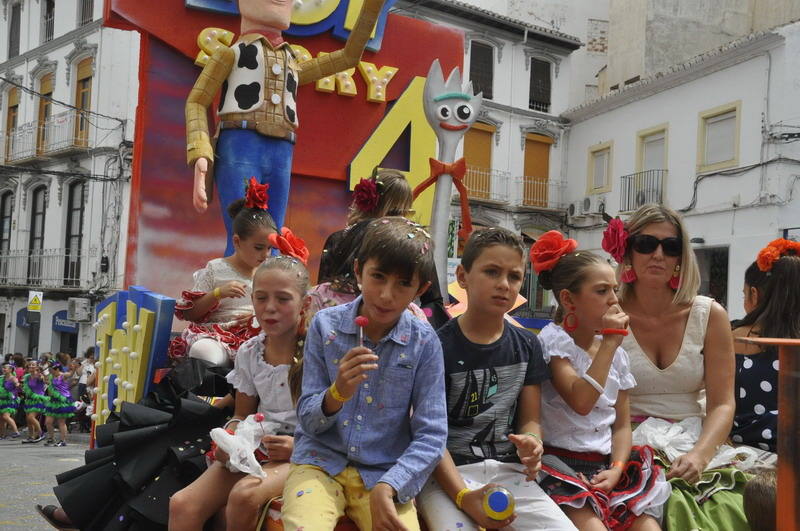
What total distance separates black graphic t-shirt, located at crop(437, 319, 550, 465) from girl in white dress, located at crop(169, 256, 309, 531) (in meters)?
0.58

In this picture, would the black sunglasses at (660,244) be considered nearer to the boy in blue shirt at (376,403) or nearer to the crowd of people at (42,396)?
the boy in blue shirt at (376,403)

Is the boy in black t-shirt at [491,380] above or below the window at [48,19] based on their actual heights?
below

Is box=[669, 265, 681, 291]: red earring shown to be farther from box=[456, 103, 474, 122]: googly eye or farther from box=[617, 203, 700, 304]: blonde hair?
box=[456, 103, 474, 122]: googly eye

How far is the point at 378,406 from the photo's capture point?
255 cm

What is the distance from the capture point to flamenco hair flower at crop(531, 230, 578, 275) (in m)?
3.04

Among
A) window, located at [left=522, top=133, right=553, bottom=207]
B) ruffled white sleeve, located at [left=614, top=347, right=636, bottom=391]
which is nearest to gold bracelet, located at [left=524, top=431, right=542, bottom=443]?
ruffled white sleeve, located at [left=614, top=347, right=636, bottom=391]

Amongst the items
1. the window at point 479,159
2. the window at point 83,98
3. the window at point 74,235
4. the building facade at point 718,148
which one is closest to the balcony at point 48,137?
the window at point 83,98

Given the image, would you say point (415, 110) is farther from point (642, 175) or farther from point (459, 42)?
point (642, 175)

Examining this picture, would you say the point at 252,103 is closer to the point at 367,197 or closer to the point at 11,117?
the point at 367,197

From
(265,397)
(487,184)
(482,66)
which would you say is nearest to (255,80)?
(265,397)

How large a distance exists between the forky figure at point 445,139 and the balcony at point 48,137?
1614cm

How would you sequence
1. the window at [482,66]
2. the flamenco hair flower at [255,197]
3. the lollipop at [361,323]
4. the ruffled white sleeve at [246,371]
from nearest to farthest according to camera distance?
1. the lollipop at [361,323]
2. the ruffled white sleeve at [246,371]
3. the flamenco hair flower at [255,197]
4. the window at [482,66]

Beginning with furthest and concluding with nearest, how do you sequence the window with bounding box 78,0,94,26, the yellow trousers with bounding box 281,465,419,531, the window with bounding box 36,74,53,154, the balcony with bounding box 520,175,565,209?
the balcony with bounding box 520,175,565,209, the window with bounding box 36,74,53,154, the window with bounding box 78,0,94,26, the yellow trousers with bounding box 281,465,419,531

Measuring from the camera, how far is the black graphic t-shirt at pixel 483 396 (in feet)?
8.91
